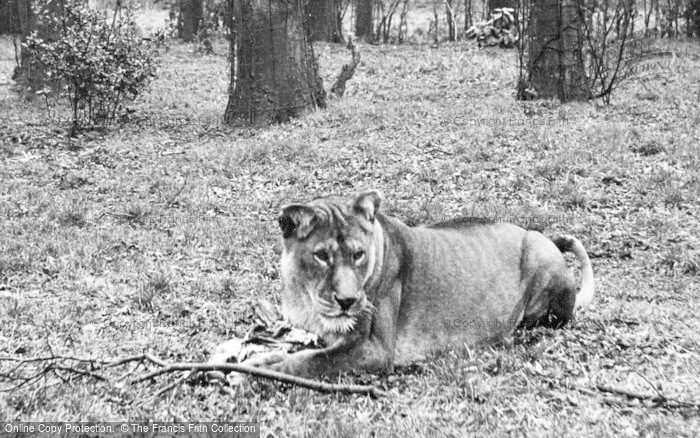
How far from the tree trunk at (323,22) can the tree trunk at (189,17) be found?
5.30 metres

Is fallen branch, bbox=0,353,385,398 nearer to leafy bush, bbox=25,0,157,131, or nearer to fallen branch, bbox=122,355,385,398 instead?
fallen branch, bbox=122,355,385,398

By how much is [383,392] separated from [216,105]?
1259cm

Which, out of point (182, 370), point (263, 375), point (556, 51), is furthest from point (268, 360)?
point (556, 51)

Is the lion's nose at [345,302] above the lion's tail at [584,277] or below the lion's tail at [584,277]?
above

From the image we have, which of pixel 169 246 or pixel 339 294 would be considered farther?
pixel 169 246

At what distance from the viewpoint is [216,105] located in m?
16.5

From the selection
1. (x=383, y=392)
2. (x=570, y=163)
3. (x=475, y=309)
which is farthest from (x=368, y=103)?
(x=383, y=392)

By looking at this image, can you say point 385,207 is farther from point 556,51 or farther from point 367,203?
point 556,51

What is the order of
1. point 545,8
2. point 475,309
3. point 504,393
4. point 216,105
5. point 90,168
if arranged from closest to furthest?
point 504,393 < point 475,309 < point 90,168 < point 545,8 < point 216,105

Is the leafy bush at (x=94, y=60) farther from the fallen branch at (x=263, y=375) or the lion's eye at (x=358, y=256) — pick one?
the lion's eye at (x=358, y=256)

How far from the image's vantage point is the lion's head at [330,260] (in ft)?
15.6

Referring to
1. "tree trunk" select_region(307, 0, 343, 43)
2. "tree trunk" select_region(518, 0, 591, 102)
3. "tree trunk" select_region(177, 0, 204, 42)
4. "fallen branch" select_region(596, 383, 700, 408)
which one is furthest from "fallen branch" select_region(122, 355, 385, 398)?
"tree trunk" select_region(177, 0, 204, 42)

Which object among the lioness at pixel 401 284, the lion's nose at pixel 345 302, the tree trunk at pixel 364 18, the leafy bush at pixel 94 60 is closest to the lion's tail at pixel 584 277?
the lioness at pixel 401 284

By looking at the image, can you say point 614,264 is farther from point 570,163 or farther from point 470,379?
point 470,379
